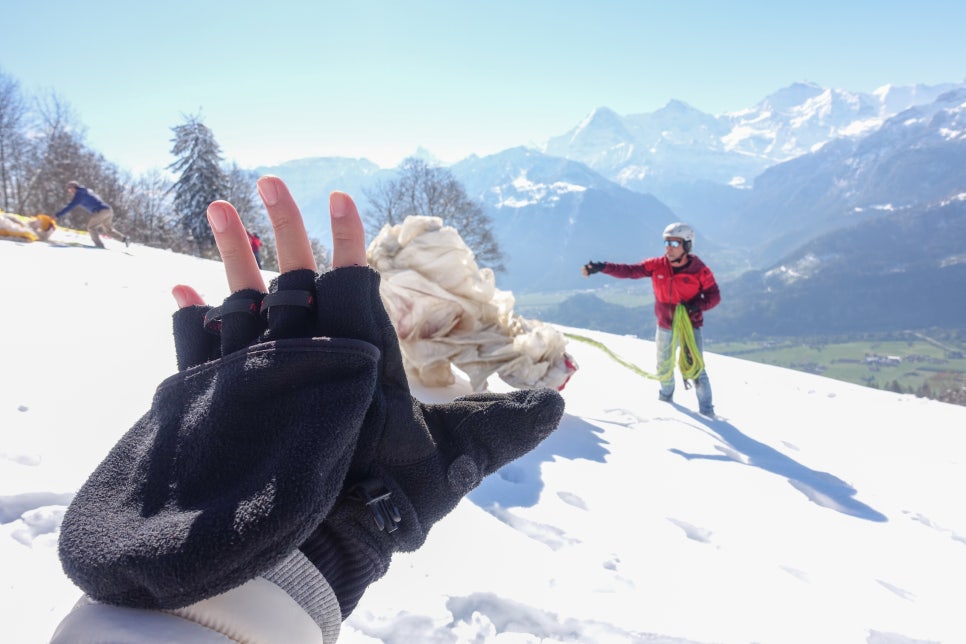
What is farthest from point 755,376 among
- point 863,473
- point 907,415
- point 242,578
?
point 242,578

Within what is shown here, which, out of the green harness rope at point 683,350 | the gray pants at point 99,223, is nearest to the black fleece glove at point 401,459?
the green harness rope at point 683,350

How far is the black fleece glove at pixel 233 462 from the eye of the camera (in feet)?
2.43

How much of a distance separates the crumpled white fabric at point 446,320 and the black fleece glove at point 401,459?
8.54ft

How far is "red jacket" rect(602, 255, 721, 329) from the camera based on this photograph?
4.86 m

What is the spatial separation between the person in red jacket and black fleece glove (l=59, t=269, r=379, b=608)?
4.06 m

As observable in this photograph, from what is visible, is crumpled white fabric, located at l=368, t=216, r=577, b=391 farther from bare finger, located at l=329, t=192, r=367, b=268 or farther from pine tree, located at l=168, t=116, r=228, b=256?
pine tree, located at l=168, t=116, r=228, b=256

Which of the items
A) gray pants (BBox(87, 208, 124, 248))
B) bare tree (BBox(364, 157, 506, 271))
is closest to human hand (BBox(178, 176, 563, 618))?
gray pants (BBox(87, 208, 124, 248))

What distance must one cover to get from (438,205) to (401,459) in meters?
26.6

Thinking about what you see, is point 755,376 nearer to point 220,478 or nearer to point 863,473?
point 863,473

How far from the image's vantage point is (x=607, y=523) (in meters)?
2.48

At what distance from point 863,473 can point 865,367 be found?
286 ft

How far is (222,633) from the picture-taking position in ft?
2.53

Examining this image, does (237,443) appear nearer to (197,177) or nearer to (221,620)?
(221,620)

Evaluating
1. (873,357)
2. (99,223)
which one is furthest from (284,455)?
(873,357)
